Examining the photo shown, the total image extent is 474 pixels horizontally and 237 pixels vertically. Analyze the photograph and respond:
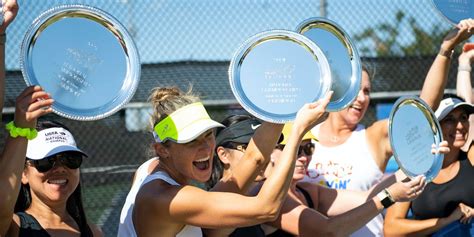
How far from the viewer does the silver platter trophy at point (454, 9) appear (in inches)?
171

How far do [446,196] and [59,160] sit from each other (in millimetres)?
2163

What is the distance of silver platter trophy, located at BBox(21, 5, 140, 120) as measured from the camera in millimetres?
3059

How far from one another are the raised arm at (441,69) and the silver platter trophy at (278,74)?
1.19 metres

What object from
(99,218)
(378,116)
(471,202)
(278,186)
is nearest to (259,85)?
(278,186)

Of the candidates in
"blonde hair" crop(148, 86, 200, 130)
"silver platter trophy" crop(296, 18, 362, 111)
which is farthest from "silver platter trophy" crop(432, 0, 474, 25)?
"blonde hair" crop(148, 86, 200, 130)

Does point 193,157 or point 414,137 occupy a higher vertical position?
point 193,157

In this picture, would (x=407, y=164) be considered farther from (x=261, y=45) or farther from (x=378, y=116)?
(x=378, y=116)

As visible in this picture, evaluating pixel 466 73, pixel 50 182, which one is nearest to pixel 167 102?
pixel 50 182

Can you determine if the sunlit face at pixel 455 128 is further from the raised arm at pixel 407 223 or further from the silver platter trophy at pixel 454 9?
the silver platter trophy at pixel 454 9

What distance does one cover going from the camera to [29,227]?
3.50 meters

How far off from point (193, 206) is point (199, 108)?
19.1 inches

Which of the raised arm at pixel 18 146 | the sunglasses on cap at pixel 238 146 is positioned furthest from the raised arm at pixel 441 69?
the raised arm at pixel 18 146

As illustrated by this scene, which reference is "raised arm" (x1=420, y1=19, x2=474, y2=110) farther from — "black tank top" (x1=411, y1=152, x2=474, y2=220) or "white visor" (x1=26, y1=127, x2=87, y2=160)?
"white visor" (x1=26, y1=127, x2=87, y2=160)

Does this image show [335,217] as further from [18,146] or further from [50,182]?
[18,146]
